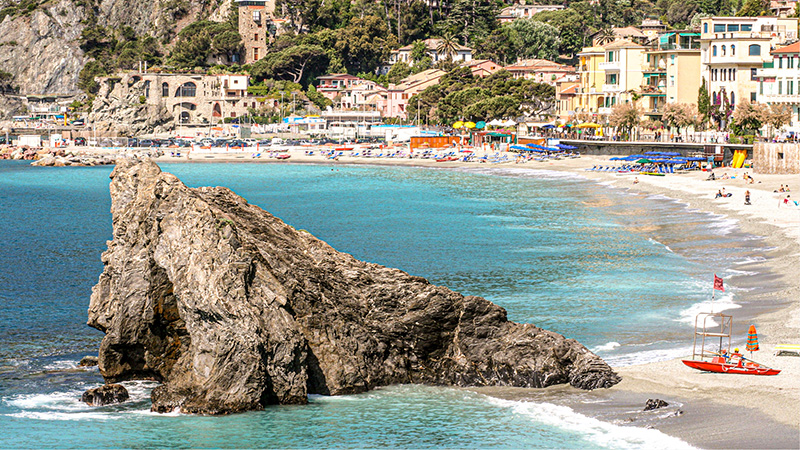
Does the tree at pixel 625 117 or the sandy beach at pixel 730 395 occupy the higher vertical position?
the tree at pixel 625 117

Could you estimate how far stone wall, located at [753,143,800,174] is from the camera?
77.9 m

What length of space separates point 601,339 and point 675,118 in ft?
252

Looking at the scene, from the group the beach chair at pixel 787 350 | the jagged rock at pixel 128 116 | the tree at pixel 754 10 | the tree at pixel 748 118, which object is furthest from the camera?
the jagged rock at pixel 128 116

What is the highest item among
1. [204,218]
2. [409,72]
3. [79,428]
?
[409,72]

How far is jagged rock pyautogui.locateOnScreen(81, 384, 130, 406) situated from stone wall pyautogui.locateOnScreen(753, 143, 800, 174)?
66.4 m

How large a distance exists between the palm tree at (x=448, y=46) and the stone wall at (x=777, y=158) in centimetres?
10748

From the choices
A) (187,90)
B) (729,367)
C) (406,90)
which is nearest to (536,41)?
(406,90)

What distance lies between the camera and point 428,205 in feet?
265

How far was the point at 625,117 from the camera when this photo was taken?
108125 mm

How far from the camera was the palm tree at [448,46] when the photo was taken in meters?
186

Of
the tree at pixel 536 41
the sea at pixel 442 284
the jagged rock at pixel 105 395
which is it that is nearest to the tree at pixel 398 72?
the tree at pixel 536 41

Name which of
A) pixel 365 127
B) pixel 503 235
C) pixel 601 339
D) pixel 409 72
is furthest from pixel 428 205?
pixel 409 72

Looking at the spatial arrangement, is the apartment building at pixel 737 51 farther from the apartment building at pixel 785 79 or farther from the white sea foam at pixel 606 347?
the white sea foam at pixel 606 347

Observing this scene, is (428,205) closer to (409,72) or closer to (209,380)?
(209,380)
